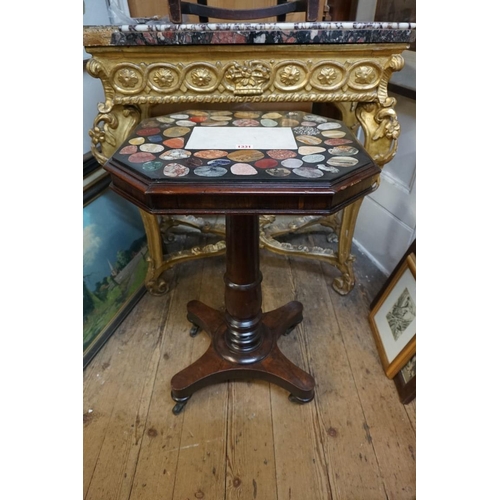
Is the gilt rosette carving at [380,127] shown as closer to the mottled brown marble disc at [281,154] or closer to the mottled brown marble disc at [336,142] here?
the mottled brown marble disc at [336,142]

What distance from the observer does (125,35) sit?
88 cm

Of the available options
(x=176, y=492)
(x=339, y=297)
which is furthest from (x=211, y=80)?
(x=176, y=492)

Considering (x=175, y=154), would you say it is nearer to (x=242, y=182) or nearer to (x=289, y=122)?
(x=242, y=182)

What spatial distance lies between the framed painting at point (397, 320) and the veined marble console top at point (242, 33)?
2.25 ft

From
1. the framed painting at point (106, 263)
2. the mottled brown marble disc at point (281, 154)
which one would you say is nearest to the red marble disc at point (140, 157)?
the mottled brown marble disc at point (281, 154)

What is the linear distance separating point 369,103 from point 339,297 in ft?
2.61

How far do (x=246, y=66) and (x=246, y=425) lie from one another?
1.03 metres

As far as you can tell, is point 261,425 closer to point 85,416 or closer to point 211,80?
point 85,416

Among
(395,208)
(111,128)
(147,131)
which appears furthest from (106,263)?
(395,208)

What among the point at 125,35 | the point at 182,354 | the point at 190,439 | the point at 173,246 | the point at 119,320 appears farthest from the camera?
the point at 173,246

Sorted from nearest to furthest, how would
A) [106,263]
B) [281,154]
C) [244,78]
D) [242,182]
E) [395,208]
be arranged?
[242,182] < [281,154] < [244,78] < [106,263] < [395,208]

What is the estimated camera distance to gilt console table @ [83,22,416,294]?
34.7 inches

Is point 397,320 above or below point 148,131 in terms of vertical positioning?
below

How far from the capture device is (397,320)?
1.21 metres
